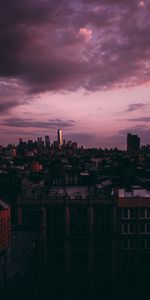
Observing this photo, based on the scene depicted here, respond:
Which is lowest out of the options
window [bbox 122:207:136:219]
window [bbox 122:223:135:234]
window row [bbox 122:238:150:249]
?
window row [bbox 122:238:150:249]

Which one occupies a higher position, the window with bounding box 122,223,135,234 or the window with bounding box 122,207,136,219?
the window with bounding box 122,207,136,219


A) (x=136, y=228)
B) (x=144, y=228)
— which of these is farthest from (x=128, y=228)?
(x=144, y=228)

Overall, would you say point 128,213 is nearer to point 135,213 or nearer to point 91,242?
point 135,213

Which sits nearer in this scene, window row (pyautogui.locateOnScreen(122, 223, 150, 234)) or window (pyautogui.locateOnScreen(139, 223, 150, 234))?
window row (pyautogui.locateOnScreen(122, 223, 150, 234))

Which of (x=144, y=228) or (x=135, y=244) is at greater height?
(x=144, y=228)

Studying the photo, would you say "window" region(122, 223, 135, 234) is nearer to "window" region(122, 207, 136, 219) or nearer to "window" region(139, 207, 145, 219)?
"window" region(122, 207, 136, 219)

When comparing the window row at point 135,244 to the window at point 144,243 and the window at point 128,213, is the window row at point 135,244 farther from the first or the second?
the window at point 128,213

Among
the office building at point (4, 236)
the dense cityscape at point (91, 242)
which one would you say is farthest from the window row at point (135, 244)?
the office building at point (4, 236)

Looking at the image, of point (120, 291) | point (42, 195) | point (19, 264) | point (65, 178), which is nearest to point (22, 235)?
point (42, 195)

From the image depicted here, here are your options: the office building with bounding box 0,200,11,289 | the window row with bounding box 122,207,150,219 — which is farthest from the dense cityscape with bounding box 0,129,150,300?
the office building with bounding box 0,200,11,289
